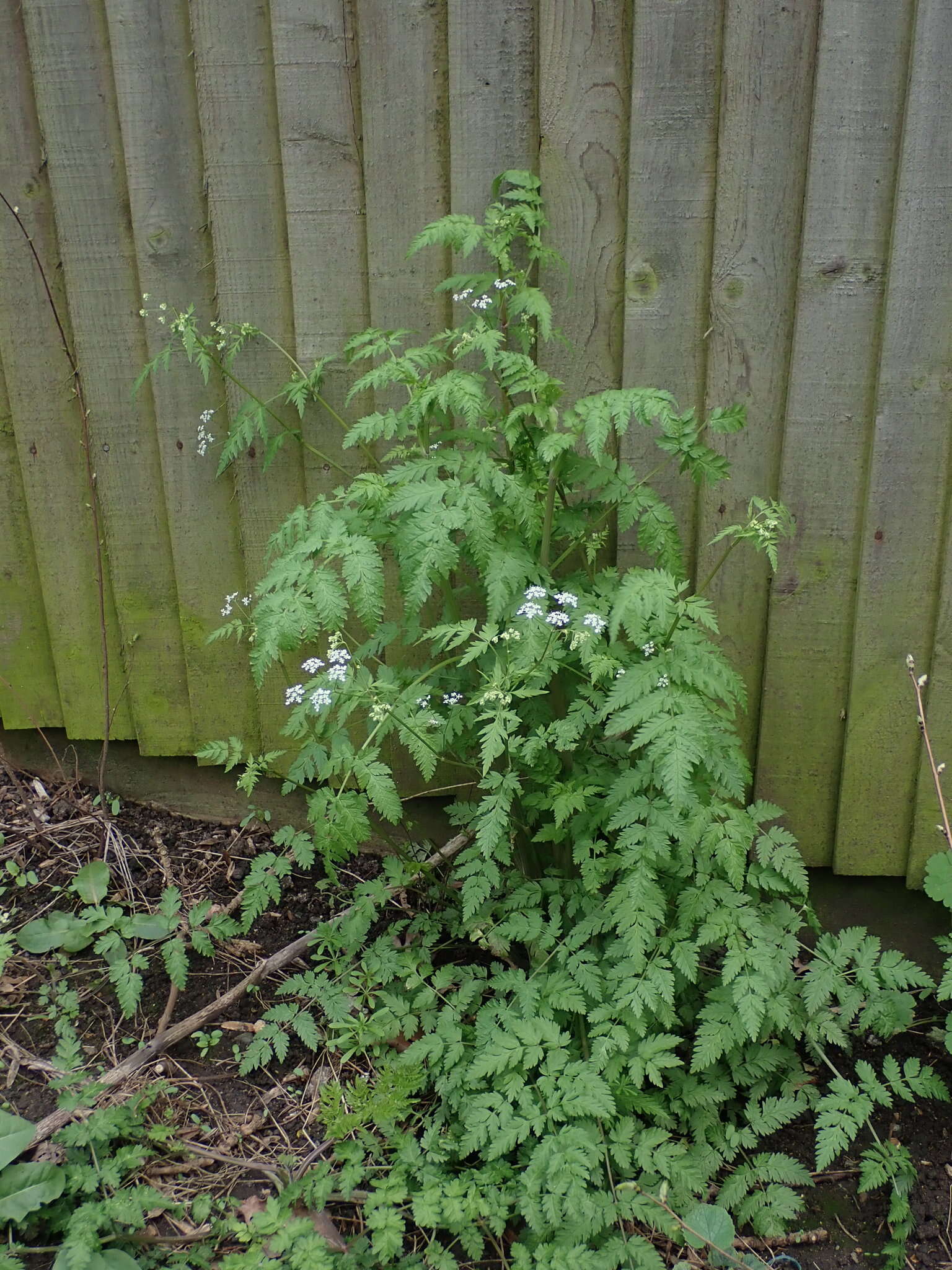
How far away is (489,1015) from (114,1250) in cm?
94

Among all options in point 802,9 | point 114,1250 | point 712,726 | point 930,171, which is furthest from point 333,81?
point 114,1250

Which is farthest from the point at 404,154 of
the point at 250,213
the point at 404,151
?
the point at 250,213

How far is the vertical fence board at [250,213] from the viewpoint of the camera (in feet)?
8.65

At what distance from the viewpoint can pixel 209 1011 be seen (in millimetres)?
2660

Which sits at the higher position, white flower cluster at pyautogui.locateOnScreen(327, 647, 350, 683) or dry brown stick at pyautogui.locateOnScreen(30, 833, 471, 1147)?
white flower cluster at pyautogui.locateOnScreen(327, 647, 350, 683)

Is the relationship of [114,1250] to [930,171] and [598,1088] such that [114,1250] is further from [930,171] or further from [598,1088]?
[930,171]

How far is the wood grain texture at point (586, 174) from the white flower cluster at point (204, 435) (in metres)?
1.03

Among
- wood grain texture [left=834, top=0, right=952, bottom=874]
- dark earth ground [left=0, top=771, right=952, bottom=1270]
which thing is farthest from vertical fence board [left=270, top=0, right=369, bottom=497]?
wood grain texture [left=834, top=0, right=952, bottom=874]

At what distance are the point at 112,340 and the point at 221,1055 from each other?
210 cm

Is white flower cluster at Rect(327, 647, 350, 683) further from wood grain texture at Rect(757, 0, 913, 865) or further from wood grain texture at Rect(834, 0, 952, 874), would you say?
wood grain texture at Rect(834, 0, 952, 874)

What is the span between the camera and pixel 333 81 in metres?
2.63

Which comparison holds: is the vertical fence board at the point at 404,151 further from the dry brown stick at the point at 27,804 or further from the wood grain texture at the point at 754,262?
the dry brown stick at the point at 27,804

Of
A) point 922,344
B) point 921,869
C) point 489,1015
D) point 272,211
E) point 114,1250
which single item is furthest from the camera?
point 921,869

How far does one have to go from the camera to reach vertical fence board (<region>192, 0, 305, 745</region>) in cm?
264
